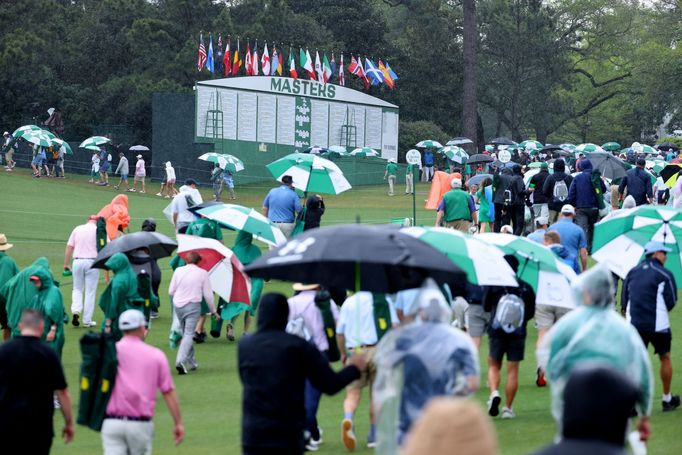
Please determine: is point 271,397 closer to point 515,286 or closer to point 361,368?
point 361,368

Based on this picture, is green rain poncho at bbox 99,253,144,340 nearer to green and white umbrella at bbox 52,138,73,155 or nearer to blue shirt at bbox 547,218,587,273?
blue shirt at bbox 547,218,587,273

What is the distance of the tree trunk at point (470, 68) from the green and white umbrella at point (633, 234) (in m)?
43.2

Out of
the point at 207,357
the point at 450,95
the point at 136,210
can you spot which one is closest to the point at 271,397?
the point at 207,357

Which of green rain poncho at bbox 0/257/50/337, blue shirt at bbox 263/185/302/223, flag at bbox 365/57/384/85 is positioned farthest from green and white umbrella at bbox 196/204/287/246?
flag at bbox 365/57/384/85

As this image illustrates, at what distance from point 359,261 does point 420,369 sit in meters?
1.01

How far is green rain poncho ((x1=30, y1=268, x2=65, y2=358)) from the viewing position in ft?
40.7

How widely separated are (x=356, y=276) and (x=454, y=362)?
1.32 metres

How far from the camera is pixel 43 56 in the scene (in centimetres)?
6041

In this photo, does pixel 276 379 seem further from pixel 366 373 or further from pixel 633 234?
pixel 633 234

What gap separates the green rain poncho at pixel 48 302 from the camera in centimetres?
1241

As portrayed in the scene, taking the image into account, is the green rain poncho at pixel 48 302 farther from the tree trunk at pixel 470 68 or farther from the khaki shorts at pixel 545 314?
the tree trunk at pixel 470 68

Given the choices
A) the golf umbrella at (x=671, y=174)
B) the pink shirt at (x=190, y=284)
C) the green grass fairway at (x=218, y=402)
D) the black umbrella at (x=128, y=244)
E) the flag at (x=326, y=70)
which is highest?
the flag at (x=326, y=70)

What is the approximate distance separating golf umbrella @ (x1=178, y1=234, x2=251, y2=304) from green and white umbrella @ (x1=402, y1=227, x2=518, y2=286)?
168 inches

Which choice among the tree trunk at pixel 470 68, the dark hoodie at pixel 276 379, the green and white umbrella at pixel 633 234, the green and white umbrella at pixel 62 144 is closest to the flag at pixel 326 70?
the tree trunk at pixel 470 68
